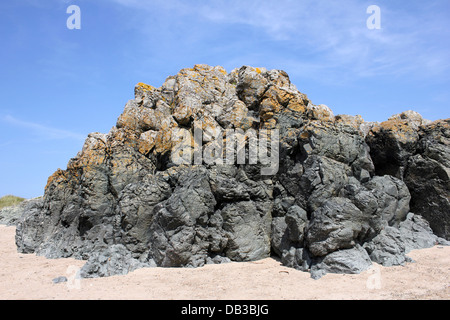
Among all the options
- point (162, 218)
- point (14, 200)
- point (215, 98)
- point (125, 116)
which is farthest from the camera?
point (14, 200)

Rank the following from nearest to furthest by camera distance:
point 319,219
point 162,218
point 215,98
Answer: point 319,219 → point 162,218 → point 215,98

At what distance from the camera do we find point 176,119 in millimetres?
15547

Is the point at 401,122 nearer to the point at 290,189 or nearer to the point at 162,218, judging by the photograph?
the point at 290,189

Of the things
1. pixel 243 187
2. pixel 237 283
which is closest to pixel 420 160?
pixel 243 187

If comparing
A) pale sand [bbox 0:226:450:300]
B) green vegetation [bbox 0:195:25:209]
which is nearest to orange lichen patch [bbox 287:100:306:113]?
pale sand [bbox 0:226:450:300]

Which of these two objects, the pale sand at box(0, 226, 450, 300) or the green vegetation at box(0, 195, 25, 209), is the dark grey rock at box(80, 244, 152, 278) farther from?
the green vegetation at box(0, 195, 25, 209)

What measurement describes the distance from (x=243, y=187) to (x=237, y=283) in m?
4.33

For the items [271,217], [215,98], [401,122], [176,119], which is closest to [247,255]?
[271,217]

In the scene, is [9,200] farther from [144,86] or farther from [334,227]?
[334,227]

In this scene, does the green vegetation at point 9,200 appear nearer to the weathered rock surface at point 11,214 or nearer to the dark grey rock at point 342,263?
the weathered rock surface at point 11,214

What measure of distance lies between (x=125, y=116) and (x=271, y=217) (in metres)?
8.25

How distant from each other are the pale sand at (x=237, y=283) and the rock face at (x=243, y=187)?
2.11ft

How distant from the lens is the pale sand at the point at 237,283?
832 centimetres

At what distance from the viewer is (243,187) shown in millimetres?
12953
